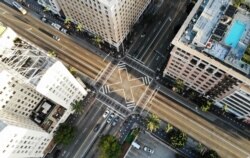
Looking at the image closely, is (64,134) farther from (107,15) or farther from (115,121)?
(107,15)

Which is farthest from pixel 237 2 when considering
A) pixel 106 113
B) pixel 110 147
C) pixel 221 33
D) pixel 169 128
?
pixel 110 147


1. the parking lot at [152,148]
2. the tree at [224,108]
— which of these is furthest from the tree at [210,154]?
the tree at [224,108]

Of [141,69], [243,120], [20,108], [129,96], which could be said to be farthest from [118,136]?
[243,120]

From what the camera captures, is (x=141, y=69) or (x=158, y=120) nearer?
(x=158, y=120)

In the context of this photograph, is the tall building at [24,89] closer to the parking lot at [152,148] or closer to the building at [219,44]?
the parking lot at [152,148]

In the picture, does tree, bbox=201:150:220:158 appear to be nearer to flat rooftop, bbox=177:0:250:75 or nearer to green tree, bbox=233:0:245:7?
flat rooftop, bbox=177:0:250:75

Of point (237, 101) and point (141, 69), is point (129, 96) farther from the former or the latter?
point (237, 101)

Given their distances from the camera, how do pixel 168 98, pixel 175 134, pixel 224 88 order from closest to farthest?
pixel 224 88, pixel 175 134, pixel 168 98
